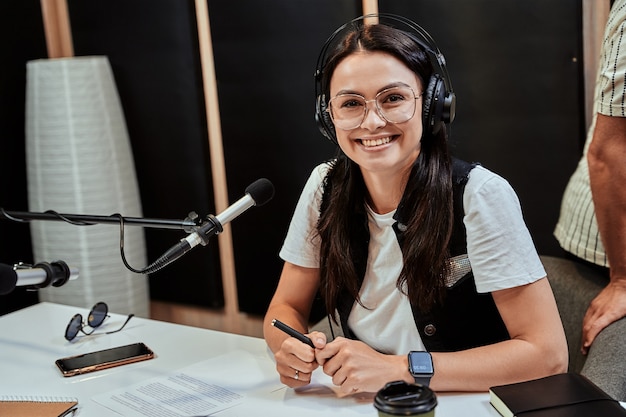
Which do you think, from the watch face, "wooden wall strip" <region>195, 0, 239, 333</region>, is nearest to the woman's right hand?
the watch face

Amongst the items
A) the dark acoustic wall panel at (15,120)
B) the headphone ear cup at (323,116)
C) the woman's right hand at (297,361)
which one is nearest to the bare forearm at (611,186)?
the headphone ear cup at (323,116)

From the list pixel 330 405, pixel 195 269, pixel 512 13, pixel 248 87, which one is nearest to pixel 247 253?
pixel 195 269

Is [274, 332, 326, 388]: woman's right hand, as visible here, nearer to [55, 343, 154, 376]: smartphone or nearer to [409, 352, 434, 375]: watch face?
[409, 352, 434, 375]: watch face

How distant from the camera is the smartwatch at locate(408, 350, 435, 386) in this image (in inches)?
60.7

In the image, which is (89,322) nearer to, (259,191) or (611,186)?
(259,191)

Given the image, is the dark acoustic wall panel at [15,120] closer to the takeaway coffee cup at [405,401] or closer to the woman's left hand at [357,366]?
the woman's left hand at [357,366]

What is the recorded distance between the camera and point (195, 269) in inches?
146

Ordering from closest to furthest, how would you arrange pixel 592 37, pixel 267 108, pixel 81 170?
pixel 592 37, pixel 267 108, pixel 81 170

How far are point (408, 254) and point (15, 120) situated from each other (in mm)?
2556

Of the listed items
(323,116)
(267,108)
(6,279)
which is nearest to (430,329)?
(323,116)

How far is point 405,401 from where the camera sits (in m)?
1.15

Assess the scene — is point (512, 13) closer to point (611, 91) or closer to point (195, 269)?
point (611, 91)

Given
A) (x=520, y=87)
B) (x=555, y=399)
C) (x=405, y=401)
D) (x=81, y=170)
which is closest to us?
(x=405, y=401)

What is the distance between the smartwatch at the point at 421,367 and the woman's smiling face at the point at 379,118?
42 centimetres
